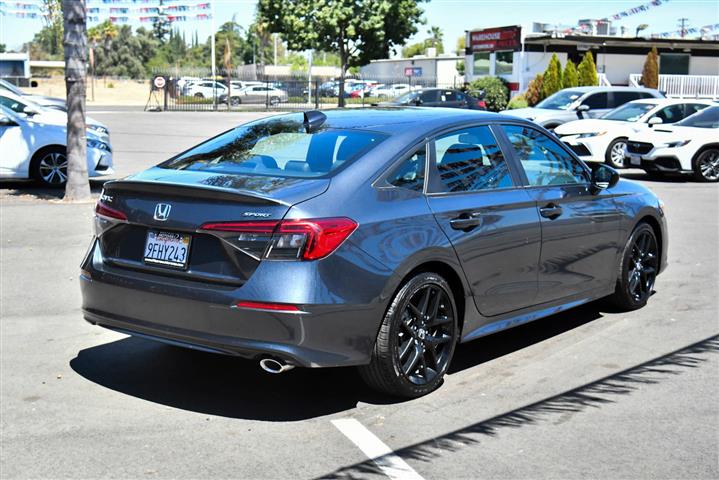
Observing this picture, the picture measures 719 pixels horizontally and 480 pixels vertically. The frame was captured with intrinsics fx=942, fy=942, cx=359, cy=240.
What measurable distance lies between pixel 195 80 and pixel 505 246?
5607 centimetres

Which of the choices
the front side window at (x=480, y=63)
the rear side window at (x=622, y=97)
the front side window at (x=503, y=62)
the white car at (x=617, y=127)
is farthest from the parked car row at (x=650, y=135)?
the front side window at (x=480, y=63)

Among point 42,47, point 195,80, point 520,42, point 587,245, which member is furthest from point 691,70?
point 42,47

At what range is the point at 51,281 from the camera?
8.66 metres

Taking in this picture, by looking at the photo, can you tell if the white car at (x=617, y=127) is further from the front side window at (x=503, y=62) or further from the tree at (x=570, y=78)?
the front side window at (x=503, y=62)

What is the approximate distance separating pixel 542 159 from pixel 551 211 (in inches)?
18.7

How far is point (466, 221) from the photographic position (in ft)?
18.7

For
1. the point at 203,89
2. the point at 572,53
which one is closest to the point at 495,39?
the point at 572,53

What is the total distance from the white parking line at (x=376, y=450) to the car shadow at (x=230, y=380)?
26 centimetres

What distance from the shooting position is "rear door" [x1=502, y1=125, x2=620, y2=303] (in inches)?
255

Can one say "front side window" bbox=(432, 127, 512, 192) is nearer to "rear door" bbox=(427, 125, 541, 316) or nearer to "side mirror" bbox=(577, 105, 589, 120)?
"rear door" bbox=(427, 125, 541, 316)

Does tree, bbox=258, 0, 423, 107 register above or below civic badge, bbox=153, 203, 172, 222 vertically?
above

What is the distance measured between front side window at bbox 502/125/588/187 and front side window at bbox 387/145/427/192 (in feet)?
3.35

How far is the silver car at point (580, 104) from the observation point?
78.8 ft

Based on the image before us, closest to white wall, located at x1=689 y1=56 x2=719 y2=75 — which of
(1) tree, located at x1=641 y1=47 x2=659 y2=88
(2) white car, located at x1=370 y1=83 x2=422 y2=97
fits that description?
(1) tree, located at x1=641 y1=47 x2=659 y2=88
